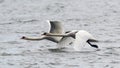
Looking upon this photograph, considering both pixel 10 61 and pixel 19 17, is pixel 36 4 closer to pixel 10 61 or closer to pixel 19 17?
pixel 19 17

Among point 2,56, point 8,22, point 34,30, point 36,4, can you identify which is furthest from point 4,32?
point 36,4

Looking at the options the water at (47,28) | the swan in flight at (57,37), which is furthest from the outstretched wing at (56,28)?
the water at (47,28)

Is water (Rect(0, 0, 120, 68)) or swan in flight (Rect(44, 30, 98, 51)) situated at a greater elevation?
swan in flight (Rect(44, 30, 98, 51))

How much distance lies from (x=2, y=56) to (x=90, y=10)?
37.6ft

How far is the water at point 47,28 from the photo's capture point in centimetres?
1577

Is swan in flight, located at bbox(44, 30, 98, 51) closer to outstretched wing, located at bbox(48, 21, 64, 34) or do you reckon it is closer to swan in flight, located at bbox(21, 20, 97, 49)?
swan in flight, located at bbox(21, 20, 97, 49)

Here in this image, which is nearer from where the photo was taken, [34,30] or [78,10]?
[34,30]

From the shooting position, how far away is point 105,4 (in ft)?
96.7

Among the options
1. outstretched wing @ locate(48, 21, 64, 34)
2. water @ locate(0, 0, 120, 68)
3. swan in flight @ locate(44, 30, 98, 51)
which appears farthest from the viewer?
outstretched wing @ locate(48, 21, 64, 34)

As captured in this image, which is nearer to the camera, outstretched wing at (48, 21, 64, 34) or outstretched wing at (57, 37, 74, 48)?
outstretched wing at (57, 37, 74, 48)

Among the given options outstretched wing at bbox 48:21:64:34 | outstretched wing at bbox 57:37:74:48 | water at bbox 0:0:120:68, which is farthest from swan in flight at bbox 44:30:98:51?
water at bbox 0:0:120:68

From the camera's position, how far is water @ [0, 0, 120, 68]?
51.8 feet

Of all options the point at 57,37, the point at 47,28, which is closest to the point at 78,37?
the point at 57,37

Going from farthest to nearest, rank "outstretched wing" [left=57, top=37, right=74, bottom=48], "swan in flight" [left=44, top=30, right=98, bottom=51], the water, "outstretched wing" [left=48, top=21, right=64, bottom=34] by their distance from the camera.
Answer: "outstretched wing" [left=48, top=21, right=64, bottom=34], "outstretched wing" [left=57, top=37, right=74, bottom=48], the water, "swan in flight" [left=44, top=30, right=98, bottom=51]
